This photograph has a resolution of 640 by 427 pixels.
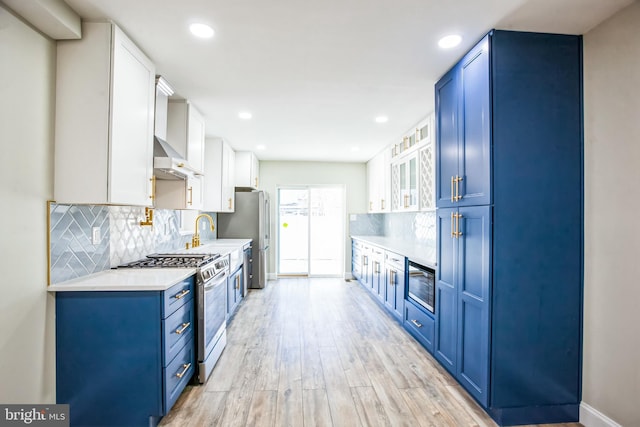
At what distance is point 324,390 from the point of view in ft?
7.70

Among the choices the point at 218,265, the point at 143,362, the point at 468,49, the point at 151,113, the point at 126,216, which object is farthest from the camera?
the point at 218,265

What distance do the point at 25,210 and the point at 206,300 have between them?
1283 millimetres

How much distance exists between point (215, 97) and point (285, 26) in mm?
1434

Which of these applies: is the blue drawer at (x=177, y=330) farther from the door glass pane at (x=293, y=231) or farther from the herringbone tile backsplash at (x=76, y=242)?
the door glass pane at (x=293, y=231)

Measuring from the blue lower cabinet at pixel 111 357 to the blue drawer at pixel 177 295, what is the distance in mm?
44

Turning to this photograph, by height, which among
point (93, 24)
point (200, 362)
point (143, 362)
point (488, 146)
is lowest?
point (200, 362)

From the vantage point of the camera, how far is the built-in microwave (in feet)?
9.37

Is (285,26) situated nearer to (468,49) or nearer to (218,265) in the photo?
(468,49)

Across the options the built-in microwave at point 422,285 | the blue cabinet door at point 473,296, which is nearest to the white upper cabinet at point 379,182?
the built-in microwave at point 422,285

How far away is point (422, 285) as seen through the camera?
10.1ft

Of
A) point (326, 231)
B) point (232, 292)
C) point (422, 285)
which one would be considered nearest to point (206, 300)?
point (232, 292)

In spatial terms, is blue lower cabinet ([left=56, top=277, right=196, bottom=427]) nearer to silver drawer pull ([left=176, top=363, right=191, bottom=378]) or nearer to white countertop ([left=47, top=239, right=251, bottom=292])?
white countertop ([left=47, top=239, right=251, bottom=292])

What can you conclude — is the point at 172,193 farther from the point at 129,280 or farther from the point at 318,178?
the point at 318,178

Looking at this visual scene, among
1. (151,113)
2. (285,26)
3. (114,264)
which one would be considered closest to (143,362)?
(114,264)
